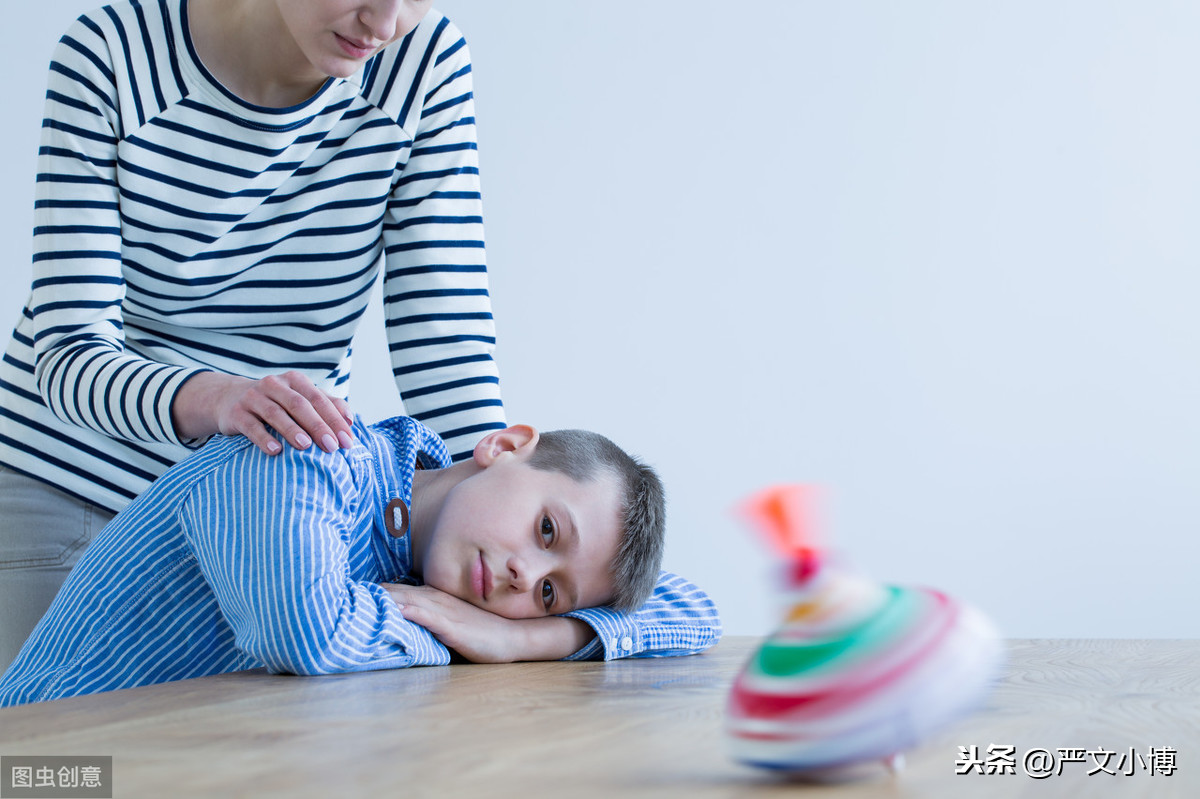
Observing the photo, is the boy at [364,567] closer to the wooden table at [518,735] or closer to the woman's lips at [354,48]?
the wooden table at [518,735]

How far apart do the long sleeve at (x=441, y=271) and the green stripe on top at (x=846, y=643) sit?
0.88 meters

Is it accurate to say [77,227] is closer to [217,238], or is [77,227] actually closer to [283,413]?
[217,238]

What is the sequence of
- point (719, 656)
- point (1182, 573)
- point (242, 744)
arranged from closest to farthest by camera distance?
point (242, 744), point (719, 656), point (1182, 573)

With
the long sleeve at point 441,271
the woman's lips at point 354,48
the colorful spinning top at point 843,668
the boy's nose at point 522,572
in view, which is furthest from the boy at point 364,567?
the colorful spinning top at point 843,668

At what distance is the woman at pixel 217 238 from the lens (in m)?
1.12

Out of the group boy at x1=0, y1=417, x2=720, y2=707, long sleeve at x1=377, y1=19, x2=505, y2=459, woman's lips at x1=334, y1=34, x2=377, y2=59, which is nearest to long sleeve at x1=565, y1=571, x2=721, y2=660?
boy at x1=0, y1=417, x2=720, y2=707

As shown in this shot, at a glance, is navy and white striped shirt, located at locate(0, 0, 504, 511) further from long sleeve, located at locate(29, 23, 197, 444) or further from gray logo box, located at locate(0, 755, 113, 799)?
gray logo box, located at locate(0, 755, 113, 799)

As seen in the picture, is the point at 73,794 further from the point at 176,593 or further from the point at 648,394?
the point at 648,394

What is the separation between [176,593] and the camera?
101 centimetres

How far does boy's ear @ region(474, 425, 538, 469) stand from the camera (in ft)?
3.74

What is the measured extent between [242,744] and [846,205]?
2828 mm

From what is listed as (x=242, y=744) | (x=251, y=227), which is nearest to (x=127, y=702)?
A: (x=242, y=744)

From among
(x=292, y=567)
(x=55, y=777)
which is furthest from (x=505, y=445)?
(x=55, y=777)

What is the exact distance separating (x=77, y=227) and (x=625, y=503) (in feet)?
2.14
